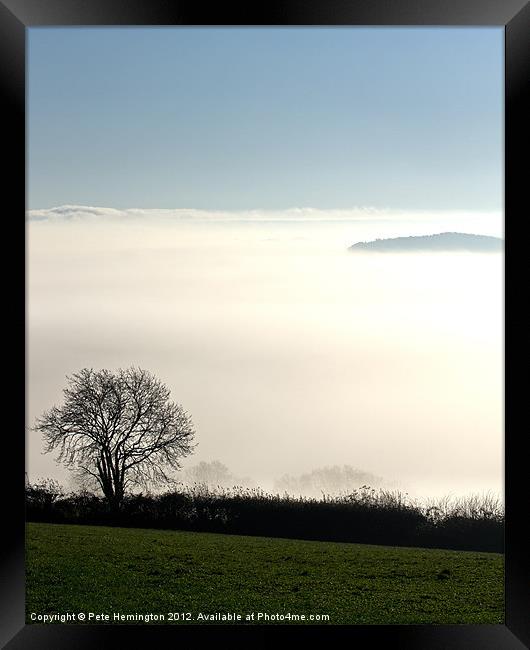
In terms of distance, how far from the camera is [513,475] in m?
1.31

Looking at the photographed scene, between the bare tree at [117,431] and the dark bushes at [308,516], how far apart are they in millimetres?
139

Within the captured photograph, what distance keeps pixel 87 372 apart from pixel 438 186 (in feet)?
6.37

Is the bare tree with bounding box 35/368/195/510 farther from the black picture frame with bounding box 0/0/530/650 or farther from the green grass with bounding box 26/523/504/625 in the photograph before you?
the black picture frame with bounding box 0/0/530/650

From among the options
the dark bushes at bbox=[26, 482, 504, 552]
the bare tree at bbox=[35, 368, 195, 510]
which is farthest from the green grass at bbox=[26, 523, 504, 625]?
the bare tree at bbox=[35, 368, 195, 510]

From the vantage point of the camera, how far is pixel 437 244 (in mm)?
3076

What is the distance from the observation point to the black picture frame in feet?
4.25

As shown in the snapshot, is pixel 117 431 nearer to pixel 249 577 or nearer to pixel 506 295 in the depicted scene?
pixel 249 577

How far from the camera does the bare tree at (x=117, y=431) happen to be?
119 inches

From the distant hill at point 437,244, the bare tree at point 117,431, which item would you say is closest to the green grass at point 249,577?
the bare tree at point 117,431

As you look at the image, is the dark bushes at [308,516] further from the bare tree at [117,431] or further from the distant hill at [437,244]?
the distant hill at [437,244]

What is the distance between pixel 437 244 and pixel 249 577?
1837 millimetres

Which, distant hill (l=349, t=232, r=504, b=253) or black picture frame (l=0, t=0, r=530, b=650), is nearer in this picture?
black picture frame (l=0, t=0, r=530, b=650)

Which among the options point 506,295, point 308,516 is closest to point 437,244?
point 308,516

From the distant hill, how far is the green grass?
1.55 meters
